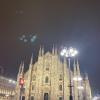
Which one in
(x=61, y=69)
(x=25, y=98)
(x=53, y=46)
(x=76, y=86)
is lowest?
→ (x=25, y=98)

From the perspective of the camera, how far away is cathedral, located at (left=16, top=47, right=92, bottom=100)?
5756cm

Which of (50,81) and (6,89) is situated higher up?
(50,81)

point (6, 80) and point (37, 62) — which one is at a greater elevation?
point (37, 62)

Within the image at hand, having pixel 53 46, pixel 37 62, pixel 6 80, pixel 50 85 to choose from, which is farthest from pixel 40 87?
pixel 6 80

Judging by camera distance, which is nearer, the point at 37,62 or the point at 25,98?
the point at 25,98

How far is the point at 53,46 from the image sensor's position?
2534 inches

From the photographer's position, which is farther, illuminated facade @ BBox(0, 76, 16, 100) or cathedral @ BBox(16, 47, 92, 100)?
illuminated facade @ BBox(0, 76, 16, 100)

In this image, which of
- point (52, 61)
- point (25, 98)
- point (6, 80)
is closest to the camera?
point (25, 98)

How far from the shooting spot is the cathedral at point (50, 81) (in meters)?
57.6

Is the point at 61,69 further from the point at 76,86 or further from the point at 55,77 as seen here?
the point at 76,86

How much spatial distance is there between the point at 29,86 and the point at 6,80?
17570 millimetres

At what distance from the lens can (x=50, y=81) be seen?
5969 cm

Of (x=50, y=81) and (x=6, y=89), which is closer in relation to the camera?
(x=50, y=81)

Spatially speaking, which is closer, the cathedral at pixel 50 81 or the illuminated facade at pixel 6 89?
the cathedral at pixel 50 81
